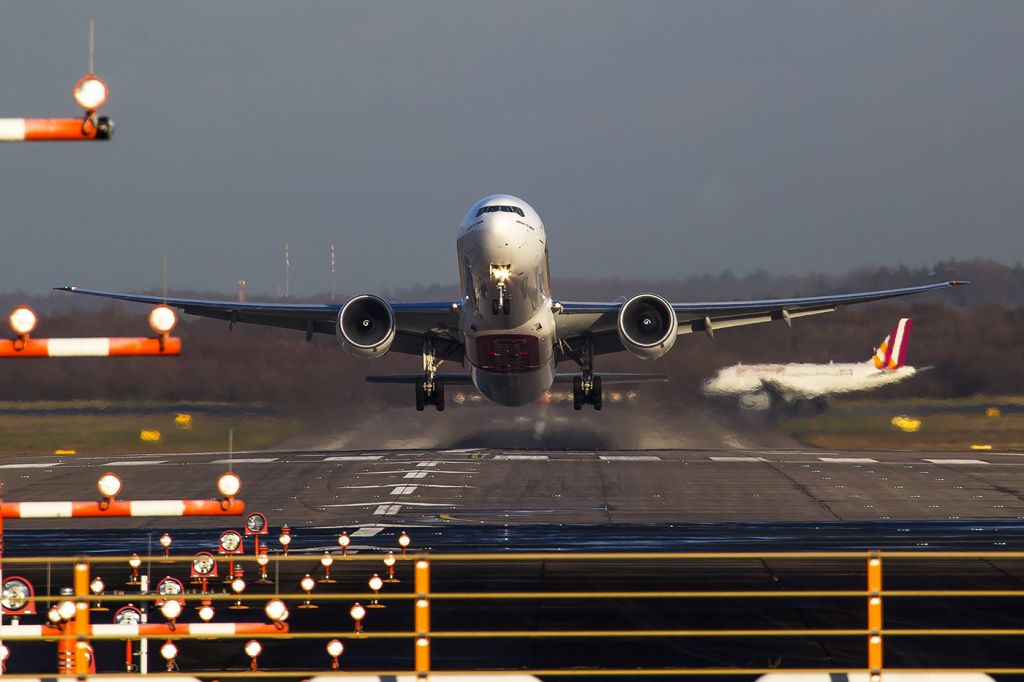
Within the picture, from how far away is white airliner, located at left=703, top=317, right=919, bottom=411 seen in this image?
54.1 meters

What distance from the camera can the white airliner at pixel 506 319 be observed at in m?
30.6

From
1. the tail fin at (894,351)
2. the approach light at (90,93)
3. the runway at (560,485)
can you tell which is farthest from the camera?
the tail fin at (894,351)

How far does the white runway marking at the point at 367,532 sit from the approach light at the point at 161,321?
20.3m

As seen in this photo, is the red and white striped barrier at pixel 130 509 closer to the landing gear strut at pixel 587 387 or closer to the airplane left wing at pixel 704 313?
the airplane left wing at pixel 704 313

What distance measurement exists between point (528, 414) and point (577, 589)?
116 feet

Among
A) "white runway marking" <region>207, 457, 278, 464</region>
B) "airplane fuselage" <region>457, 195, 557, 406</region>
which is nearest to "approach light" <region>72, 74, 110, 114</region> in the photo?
"airplane fuselage" <region>457, 195, 557, 406</region>

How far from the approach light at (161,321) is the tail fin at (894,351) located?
4649 cm

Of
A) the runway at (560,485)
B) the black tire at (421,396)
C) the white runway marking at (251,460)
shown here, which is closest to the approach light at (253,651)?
the runway at (560,485)

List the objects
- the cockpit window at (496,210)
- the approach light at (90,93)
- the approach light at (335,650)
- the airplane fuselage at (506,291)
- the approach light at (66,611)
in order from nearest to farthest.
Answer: the approach light at (90,93)
the approach light at (66,611)
the approach light at (335,650)
the airplane fuselage at (506,291)
the cockpit window at (496,210)

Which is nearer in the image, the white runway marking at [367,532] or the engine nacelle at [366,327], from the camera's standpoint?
the white runway marking at [367,532]

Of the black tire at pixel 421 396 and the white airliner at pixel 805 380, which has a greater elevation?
the white airliner at pixel 805 380

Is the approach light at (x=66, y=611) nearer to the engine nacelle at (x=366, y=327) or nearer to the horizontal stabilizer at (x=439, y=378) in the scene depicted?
the engine nacelle at (x=366, y=327)

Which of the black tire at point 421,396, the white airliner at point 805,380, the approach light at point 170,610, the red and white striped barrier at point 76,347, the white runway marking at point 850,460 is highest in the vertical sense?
the white airliner at point 805,380

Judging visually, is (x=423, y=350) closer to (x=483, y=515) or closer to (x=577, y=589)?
(x=483, y=515)
